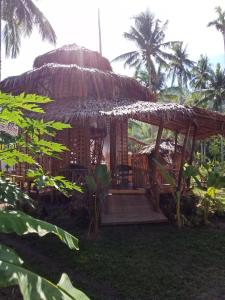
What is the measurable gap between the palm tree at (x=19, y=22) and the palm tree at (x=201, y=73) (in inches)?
1036

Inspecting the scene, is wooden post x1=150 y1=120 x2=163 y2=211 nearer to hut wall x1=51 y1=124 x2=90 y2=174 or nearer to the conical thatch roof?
the conical thatch roof

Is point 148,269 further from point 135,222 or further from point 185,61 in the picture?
point 185,61

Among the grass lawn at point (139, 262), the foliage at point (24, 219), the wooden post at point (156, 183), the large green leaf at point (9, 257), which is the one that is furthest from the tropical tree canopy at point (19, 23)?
the large green leaf at point (9, 257)

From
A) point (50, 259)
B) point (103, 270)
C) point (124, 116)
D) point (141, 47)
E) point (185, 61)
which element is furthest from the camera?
point (185, 61)

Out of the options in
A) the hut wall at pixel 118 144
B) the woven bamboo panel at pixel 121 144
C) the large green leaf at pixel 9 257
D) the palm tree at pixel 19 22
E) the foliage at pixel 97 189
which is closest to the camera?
the large green leaf at pixel 9 257

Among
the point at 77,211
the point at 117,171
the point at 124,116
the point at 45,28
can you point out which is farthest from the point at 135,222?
the point at 45,28

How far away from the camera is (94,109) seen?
31.8 feet

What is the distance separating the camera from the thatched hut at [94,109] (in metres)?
9.59

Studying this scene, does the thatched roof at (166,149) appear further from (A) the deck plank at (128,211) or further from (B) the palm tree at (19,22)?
(B) the palm tree at (19,22)

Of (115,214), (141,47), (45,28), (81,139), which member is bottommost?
(115,214)

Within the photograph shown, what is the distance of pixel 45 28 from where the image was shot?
1942 cm

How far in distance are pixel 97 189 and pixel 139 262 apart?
2.16 metres

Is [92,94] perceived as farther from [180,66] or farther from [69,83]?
[180,66]

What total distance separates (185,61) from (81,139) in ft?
104
